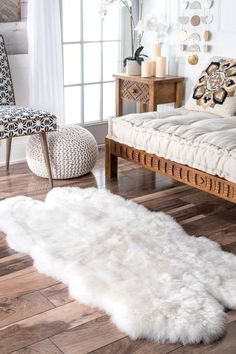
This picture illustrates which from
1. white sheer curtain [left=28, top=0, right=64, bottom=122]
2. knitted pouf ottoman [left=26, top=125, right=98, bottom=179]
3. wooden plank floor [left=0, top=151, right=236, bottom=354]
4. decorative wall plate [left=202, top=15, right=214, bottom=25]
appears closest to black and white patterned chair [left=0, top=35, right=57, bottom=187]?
knitted pouf ottoman [left=26, top=125, right=98, bottom=179]

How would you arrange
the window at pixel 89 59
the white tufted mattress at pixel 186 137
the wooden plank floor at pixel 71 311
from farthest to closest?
the window at pixel 89 59, the white tufted mattress at pixel 186 137, the wooden plank floor at pixel 71 311

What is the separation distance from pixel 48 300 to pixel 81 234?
0.55m

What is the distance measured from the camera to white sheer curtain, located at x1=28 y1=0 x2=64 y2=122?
13.0 ft

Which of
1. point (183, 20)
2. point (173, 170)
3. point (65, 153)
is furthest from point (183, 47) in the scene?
point (173, 170)

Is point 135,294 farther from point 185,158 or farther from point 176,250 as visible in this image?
point 185,158

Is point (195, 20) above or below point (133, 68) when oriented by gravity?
above

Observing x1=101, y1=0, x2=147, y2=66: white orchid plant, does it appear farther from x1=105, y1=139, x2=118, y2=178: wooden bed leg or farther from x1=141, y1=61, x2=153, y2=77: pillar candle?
x1=105, y1=139, x2=118, y2=178: wooden bed leg

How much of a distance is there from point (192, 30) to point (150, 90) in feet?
2.05

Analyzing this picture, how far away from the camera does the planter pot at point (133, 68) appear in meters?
4.25

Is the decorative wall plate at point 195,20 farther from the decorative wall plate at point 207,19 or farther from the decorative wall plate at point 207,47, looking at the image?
the decorative wall plate at point 207,47

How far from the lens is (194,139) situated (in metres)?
2.93

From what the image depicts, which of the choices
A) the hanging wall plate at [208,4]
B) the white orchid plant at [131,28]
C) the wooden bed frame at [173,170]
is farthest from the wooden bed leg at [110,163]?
the hanging wall plate at [208,4]

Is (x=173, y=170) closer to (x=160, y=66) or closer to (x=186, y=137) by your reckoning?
(x=186, y=137)

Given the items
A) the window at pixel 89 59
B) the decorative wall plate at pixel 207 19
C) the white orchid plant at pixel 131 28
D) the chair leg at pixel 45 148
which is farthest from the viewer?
the window at pixel 89 59
